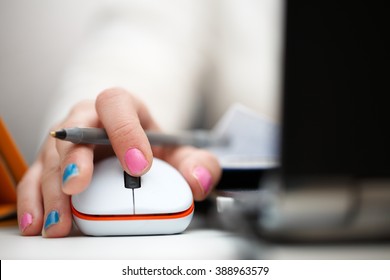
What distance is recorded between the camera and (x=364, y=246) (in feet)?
0.83

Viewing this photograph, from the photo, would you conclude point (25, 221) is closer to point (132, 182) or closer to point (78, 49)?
point (132, 182)

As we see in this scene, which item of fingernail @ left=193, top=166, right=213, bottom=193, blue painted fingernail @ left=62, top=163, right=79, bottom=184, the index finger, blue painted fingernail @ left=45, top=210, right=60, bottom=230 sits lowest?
blue painted fingernail @ left=45, top=210, right=60, bottom=230

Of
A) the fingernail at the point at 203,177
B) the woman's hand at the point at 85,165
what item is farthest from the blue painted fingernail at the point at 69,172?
the fingernail at the point at 203,177

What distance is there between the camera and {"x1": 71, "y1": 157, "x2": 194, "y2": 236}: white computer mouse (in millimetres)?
330

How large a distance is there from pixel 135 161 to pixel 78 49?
53 cm

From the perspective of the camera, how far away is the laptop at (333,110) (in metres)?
0.22

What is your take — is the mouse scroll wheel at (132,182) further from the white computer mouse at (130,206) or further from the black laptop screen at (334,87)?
the black laptop screen at (334,87)

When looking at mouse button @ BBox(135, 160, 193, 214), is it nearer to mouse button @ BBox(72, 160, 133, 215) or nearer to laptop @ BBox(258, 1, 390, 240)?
mouse button @ BBox(72, 160, 133, 215)

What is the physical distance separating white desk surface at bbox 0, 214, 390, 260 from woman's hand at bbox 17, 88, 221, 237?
2 centimetres

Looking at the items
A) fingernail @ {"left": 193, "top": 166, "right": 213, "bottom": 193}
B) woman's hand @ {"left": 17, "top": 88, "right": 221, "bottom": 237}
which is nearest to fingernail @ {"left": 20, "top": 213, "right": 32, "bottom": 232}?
woman's hand @ {"left": 17, "top": 88, "right": 221, "bottom": 237}

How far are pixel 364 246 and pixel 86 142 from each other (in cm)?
21

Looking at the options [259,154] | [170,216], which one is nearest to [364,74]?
[170,216]

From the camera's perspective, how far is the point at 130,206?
1.08 ft

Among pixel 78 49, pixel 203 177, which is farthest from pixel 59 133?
pixel 78 49
